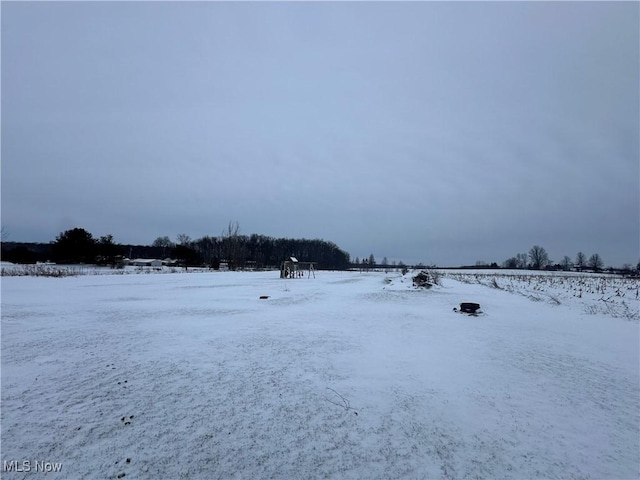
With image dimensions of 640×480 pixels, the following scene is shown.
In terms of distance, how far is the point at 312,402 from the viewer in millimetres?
4859

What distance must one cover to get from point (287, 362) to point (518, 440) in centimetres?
400

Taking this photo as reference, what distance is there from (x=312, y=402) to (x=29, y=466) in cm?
334

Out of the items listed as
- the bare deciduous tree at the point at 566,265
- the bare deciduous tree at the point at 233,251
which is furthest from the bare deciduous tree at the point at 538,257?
the bare deciduous tree at the point at 233,251

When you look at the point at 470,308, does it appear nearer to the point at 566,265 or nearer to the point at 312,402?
the point at 312,402

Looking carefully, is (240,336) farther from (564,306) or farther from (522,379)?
(564,306)

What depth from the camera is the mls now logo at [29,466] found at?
3402mm

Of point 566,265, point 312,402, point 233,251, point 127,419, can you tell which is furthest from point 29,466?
point 566,265

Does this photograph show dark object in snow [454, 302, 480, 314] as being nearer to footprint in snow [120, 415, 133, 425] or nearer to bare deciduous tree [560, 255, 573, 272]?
footprint in snow [120, 415, 133, 425]

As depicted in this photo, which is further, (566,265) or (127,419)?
(566,265)

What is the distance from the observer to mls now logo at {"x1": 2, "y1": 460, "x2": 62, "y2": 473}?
3.40 m

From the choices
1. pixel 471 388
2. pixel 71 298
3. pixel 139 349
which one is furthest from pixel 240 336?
pixel 71 298

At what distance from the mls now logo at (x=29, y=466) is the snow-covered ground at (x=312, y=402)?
1 centimetres

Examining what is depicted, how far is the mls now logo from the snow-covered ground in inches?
0.5

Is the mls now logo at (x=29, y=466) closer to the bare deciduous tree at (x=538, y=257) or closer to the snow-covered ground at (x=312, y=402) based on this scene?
the snow-covered ground at (x=312, y=402)
